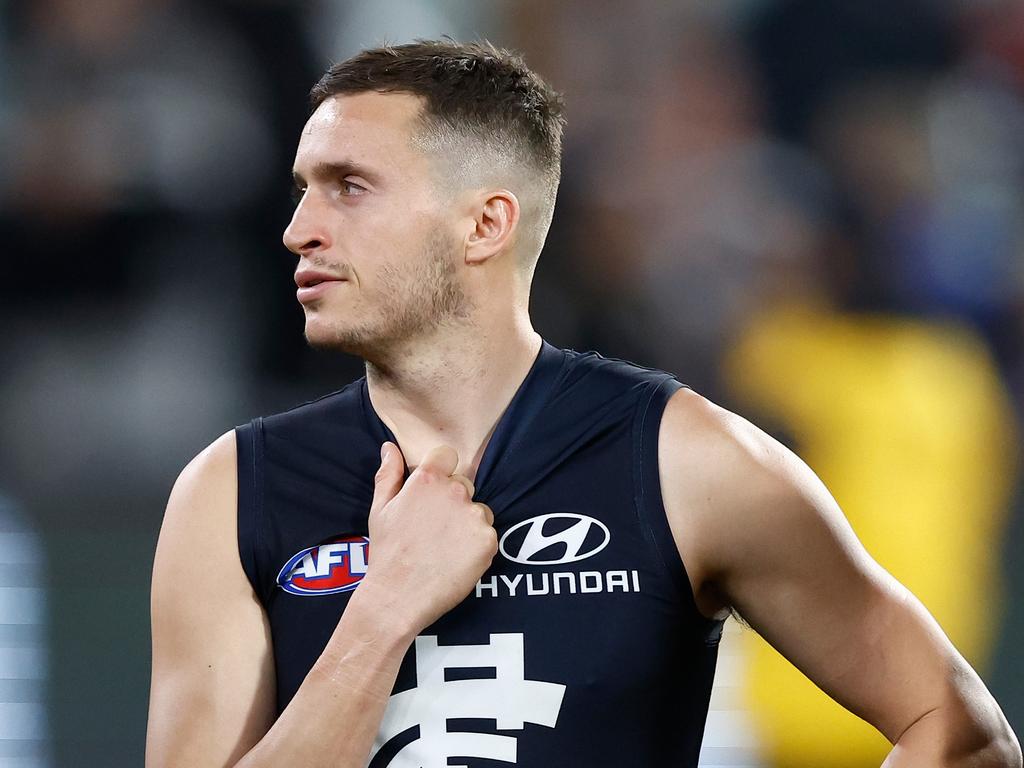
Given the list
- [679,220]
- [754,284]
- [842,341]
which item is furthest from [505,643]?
[679,220]

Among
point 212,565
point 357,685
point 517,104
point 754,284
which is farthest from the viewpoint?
point 754,284

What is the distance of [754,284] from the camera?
19.4ft

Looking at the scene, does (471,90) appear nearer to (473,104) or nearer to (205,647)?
(473,104)

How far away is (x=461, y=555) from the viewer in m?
2.37

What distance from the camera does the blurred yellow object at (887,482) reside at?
4.81m

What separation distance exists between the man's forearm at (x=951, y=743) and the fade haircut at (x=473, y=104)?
1.05 meters

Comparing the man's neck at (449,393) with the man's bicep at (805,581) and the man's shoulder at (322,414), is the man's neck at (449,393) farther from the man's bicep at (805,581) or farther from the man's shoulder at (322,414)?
the man's bicep at (805,581)

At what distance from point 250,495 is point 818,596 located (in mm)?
920

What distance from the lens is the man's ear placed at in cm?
263

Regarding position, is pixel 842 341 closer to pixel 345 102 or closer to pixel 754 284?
pixel 754 284

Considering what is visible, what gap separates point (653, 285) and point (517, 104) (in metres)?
3.46

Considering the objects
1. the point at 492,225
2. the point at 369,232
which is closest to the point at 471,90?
the point at 492,225

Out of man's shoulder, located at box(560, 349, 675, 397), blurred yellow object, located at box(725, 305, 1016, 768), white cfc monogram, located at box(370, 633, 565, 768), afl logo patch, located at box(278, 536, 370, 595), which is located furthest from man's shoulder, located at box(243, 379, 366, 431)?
blurred yellow object, located at box(725, 305, 1016, 768)

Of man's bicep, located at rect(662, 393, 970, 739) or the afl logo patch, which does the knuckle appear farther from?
man's bicep, located at rect(662, 393, 970, 739)
